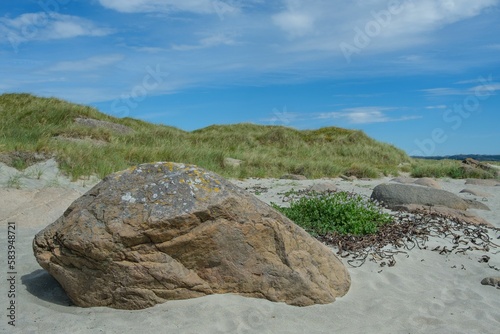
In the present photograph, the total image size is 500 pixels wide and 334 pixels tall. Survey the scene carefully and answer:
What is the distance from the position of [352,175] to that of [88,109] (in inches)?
510

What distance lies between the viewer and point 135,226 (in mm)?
4664

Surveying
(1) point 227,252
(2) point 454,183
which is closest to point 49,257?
(1) point 227,252

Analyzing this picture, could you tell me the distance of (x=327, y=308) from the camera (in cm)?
502

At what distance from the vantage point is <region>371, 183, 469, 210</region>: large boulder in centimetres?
994

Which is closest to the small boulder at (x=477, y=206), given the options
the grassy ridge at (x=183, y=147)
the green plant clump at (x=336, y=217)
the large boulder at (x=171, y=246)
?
the green plant clump at (x=336, y=217)

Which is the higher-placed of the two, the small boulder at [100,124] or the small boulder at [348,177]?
the small boulder at [100,124]

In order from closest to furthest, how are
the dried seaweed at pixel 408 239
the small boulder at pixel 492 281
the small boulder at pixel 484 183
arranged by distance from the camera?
1. the small boulder at pixel 492 281
2. the dried seaweed at pixel 408 239
3. the small boulder at pixel 484 183

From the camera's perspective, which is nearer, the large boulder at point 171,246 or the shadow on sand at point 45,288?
the large boulder at point 171,246

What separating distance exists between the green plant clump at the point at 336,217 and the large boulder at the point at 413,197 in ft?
5.25

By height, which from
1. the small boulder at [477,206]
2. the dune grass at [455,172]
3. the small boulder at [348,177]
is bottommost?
the small boulder at [477,206]

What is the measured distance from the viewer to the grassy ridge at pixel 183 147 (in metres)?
12.9

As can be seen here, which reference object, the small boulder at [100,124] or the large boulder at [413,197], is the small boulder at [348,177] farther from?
the small boulder at [100,124]

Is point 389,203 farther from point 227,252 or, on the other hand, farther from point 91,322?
point 91,322

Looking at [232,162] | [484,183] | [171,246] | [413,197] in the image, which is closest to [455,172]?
[484,183]
